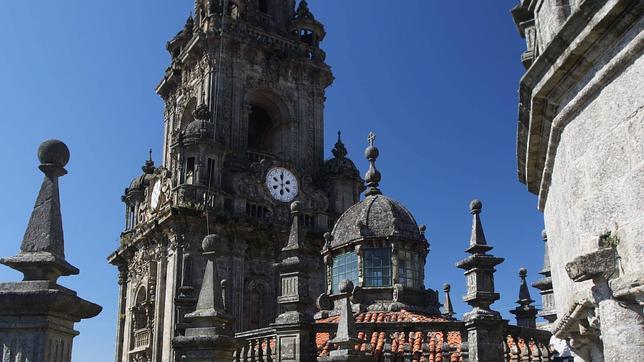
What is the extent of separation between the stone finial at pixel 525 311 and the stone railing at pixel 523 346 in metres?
8.05

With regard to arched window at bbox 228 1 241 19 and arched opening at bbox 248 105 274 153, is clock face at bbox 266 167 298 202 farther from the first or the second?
arched window at bbox 228 1 241 19

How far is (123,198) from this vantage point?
4122 centimetres

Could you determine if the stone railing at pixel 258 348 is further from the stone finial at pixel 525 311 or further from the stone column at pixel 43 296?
the stone finial at pixel 525 311

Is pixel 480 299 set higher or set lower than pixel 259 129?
lower

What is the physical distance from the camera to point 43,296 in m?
6.48

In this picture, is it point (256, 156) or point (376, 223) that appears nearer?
point (376, 223)

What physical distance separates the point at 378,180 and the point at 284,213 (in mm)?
13618

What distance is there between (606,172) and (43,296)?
16.9ft

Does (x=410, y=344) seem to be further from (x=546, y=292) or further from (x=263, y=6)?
(x=263, y=6)

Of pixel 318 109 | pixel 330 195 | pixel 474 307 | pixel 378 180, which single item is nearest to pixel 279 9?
pixel 318 109

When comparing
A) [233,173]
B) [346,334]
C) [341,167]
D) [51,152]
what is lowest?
[346,334]

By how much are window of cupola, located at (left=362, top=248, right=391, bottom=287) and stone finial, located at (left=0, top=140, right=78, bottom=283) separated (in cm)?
1351

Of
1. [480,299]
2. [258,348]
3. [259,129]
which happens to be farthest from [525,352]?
[259,129]

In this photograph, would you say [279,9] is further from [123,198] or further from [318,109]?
[123,198]
